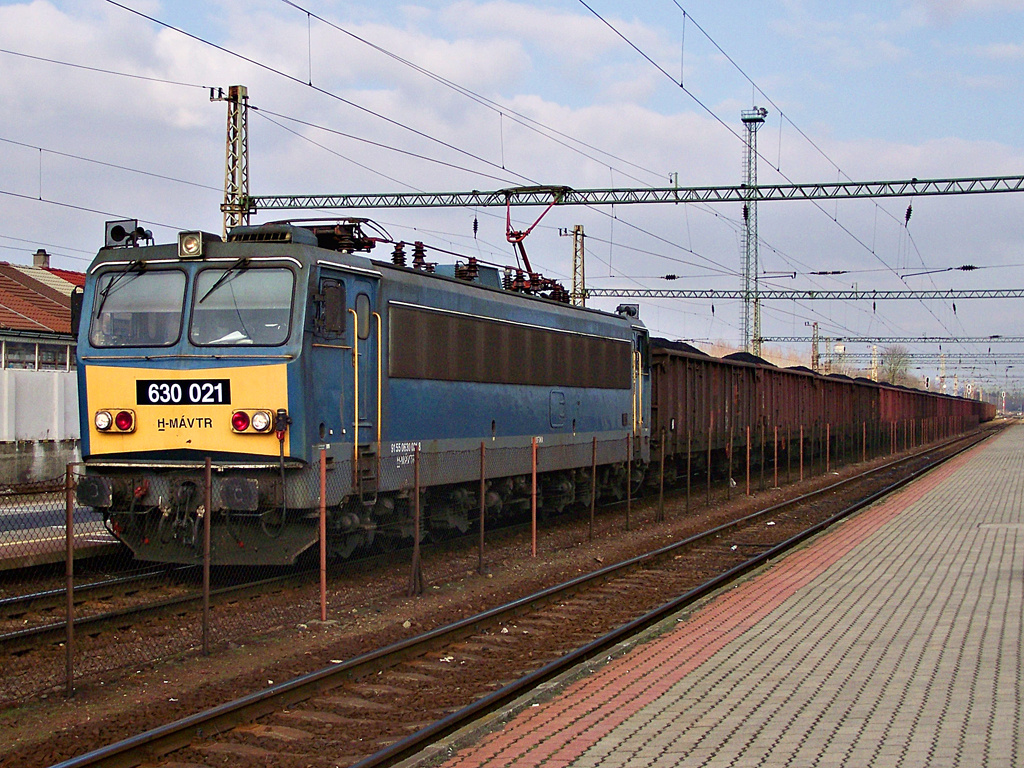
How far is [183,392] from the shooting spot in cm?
1169

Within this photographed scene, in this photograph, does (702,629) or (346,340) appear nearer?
(702,629)

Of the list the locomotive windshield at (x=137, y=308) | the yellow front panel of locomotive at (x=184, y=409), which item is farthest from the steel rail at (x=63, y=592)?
the locomotive windshield at (x=137, y=308)

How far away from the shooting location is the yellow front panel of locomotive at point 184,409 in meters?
11.4

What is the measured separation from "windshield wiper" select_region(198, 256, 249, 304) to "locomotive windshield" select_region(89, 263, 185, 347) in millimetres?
312

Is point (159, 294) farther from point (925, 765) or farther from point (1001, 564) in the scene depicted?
point (1001, 564)

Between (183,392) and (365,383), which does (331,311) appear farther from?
(183,392)

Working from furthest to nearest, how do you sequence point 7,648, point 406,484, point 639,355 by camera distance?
point 639,355 < point 406,484 < point 7,648

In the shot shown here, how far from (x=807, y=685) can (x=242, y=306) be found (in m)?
7.04

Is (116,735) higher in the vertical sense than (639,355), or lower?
lower

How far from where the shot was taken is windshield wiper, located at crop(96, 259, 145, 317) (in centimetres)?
1226

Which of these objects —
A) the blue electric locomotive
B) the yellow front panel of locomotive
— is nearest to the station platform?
the blue electric locomotive

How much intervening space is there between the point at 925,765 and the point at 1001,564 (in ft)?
29.0

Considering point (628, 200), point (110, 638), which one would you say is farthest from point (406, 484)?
point (628, 200)

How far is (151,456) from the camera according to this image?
1176 cm
